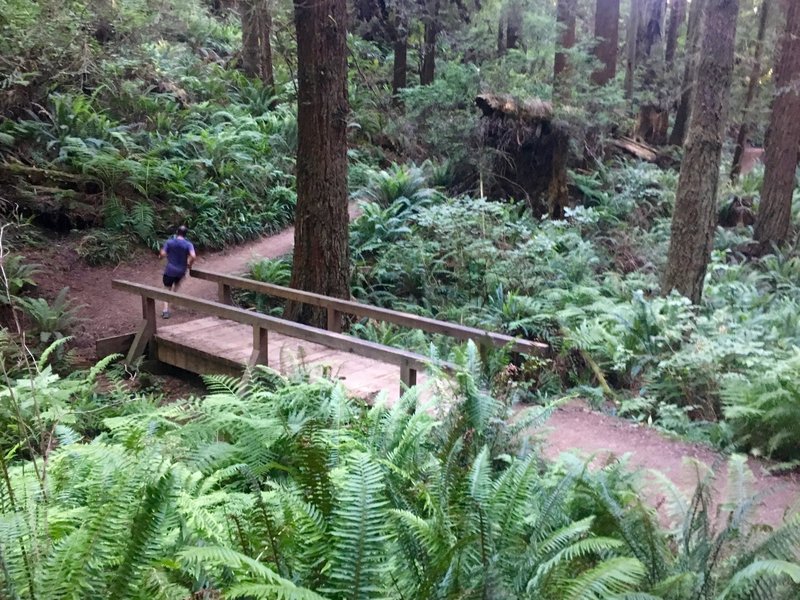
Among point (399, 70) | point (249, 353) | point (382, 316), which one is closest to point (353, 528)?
point (382, 316)

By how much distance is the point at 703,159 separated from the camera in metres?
9.35

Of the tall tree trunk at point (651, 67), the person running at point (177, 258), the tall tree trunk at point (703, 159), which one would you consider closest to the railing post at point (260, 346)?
the person running at point (177, 258)

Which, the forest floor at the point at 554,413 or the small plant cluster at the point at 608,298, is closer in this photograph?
the forest floor at the point at 554,413

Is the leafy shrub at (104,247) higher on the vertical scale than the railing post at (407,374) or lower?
lower

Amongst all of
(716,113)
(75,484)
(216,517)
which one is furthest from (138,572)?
(716,113)

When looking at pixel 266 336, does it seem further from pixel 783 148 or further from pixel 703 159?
pixel 783 148

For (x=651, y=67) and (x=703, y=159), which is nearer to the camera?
(x=703, y=159)

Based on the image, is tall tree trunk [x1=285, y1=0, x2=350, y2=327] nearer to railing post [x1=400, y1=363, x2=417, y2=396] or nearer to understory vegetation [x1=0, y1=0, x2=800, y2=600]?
understory vegetation [x1=0, y1=0, x2=800, y2=600]

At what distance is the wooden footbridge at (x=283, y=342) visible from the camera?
6312mm

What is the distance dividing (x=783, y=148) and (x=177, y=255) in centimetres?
1254

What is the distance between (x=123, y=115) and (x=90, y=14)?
7.41ft

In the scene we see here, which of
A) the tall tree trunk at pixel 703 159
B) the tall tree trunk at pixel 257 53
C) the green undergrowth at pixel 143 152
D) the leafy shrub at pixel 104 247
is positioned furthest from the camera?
the tall tree trunk at pixel 257 53

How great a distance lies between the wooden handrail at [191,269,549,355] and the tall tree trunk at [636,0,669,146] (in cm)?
1629

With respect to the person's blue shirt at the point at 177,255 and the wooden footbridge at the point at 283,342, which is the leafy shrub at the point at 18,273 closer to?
the wooden footbridge at the point at 283,342
